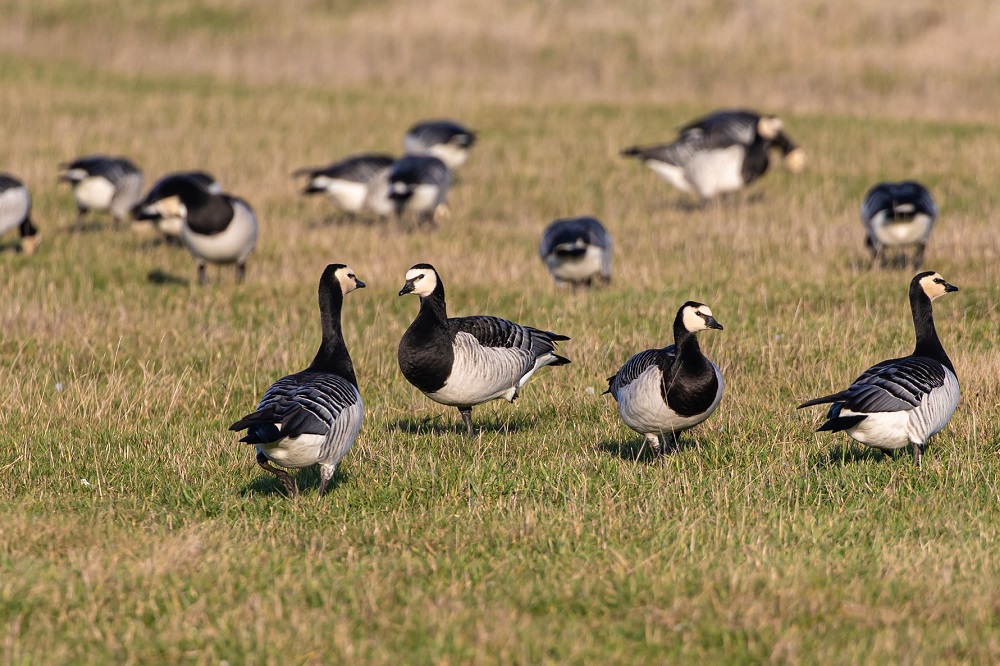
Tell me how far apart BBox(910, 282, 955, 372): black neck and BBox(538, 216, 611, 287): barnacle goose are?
5043 mm

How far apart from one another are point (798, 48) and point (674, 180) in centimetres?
1381

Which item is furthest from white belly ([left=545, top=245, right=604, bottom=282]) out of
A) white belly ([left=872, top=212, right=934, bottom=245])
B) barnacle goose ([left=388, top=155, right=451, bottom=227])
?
barnacle goose ([left=388, top=155, right=451, bottom=227])

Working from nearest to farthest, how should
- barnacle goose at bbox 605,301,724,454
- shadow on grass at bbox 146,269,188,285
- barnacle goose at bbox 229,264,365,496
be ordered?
barnacle goose at bbox 229,264,365,496, barnacle goose at bbox 605,301,724,454, shadow on grass at bbox 146,269,188,285

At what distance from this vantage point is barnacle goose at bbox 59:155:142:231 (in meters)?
19.2

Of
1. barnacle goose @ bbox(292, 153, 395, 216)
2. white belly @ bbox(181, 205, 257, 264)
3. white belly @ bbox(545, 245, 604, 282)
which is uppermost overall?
barnacle goose @ bbox(292, 153, 395, 216)

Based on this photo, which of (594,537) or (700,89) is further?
(700,89)

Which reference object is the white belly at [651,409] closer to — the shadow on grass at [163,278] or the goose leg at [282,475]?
the goose leg at [282,475]

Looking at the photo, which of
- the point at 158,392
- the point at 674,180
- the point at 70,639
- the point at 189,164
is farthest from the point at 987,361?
the point at 189,164

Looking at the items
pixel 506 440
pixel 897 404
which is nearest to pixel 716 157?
pixel 506 440

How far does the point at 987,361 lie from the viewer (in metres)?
10.6

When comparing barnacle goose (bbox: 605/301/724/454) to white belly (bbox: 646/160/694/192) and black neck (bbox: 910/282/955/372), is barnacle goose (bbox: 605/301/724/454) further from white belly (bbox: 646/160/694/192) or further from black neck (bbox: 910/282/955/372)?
white belly (bbox: 646/160/694/192)

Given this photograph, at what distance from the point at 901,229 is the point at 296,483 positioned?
30.4 ft

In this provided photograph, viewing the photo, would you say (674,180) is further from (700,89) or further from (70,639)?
(70,639)

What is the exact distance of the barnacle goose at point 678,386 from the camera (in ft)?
26.8
